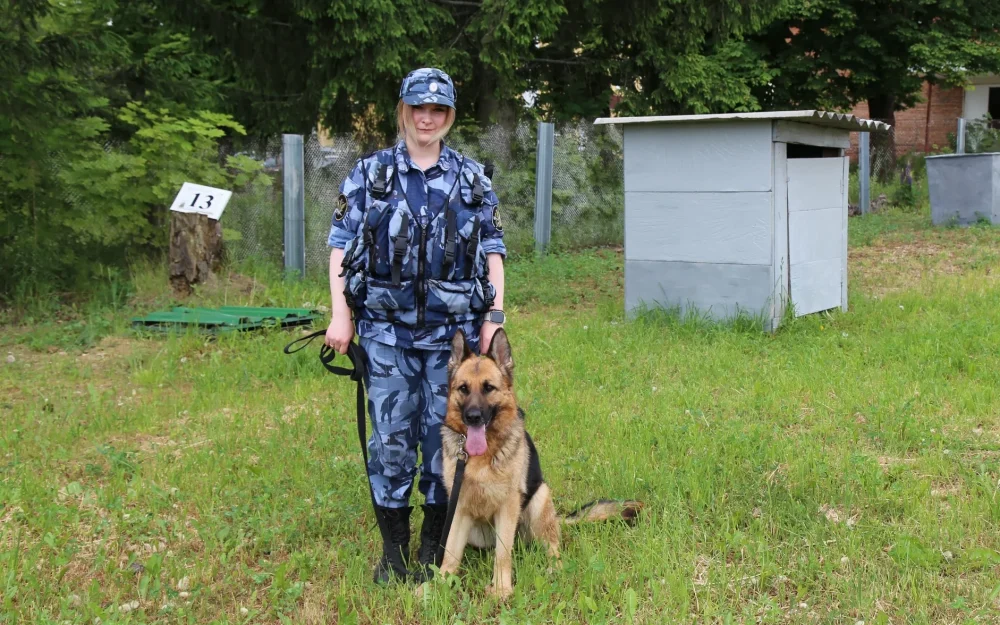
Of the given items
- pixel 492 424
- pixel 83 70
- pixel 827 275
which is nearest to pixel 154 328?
pixel 83 70

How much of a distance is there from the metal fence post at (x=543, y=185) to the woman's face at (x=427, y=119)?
984cm

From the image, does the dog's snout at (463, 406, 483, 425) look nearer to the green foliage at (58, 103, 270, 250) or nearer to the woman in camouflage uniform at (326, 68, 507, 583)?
the woman in camouflage uniform at (326, 68, 507, 583)

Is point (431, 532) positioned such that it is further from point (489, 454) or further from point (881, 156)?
point (881, 156)

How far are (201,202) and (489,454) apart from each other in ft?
22.8

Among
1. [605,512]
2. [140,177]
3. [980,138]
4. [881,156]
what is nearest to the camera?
[605,512]

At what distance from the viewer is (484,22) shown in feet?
40.2

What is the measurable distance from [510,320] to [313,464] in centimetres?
415

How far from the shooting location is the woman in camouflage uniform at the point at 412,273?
3.60 metres

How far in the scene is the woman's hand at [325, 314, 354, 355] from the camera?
3.66 metres

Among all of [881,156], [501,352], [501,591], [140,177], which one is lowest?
[501,591]

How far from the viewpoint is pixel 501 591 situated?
12.0 ft

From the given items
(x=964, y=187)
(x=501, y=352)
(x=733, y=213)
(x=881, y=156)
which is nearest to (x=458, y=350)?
(x=501, y=352)

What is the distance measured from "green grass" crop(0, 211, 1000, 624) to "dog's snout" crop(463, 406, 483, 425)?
679mm

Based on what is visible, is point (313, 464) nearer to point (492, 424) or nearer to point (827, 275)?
point (492, 424)
